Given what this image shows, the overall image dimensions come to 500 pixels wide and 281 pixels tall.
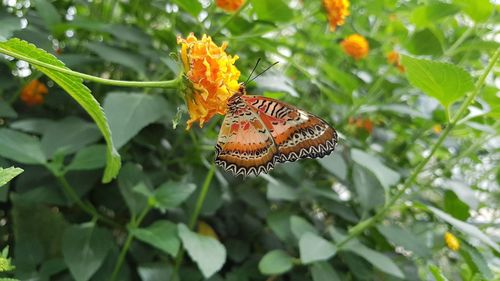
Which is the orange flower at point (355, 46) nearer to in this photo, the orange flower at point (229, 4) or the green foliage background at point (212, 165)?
the green foliage background at point (212, 165)

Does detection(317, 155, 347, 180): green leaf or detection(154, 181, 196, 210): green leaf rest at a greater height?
detection(317, 155, 347, 180): green leaf

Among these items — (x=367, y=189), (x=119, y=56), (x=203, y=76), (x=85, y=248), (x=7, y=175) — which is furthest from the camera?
(x=367, y=189)

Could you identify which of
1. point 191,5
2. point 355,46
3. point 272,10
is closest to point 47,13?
point 191,5

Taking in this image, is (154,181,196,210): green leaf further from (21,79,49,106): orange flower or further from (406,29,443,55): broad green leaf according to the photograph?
(406,29,443,55): broad green leaf

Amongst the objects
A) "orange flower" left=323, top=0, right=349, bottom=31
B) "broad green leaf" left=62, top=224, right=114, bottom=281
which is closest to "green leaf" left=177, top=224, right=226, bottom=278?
"broad green leaf" left=62, top=224, right=114, bottom=281

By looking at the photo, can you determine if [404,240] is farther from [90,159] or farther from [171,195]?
[90,159]

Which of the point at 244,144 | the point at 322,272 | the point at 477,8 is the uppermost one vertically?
the point at 477,8
